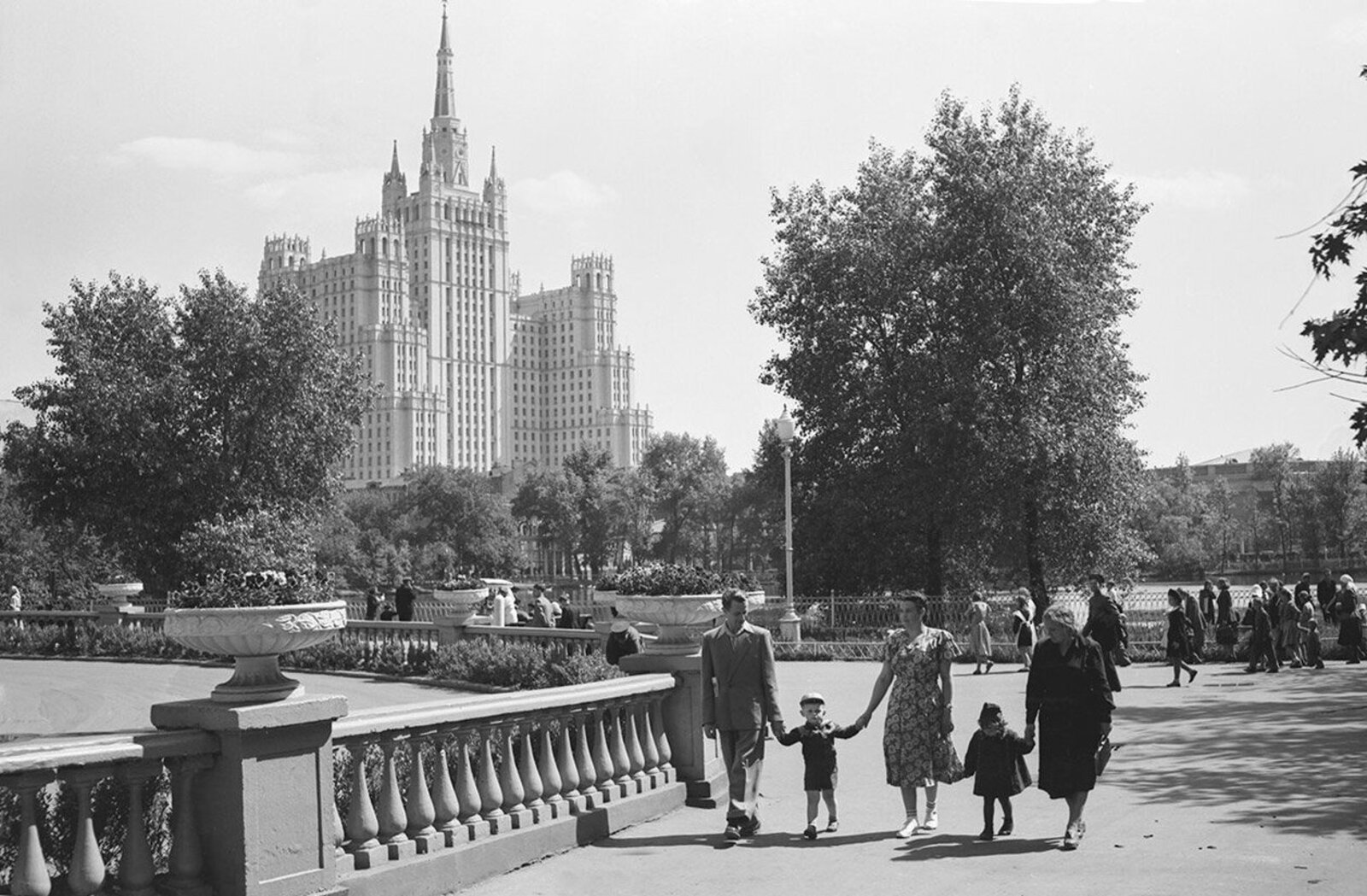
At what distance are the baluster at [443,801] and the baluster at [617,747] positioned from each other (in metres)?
2.51

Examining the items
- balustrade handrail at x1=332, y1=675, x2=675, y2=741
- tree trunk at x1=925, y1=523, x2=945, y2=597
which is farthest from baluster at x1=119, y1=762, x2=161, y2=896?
tree trunk at x1=925, y1=523, x2=945, y2=597

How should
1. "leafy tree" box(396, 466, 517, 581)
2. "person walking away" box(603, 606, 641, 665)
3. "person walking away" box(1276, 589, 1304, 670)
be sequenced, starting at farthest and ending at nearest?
"leafy tree" box(396, 466, 517, 581) < "person walking away" box(1276, 589, 1304, 670) < "person walking away" box(603, 606, 641, 665)

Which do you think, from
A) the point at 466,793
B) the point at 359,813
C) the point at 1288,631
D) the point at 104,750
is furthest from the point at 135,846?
the point at 1288,631

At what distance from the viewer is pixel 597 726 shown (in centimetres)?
1217

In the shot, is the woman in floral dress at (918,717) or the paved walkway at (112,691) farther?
the paved walkway at (112,691)

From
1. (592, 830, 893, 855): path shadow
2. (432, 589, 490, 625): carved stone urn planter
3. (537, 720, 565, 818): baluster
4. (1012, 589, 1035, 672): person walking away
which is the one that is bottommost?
(592, 830, 893, 855): path shadow

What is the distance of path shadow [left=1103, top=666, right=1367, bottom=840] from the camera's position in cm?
1261

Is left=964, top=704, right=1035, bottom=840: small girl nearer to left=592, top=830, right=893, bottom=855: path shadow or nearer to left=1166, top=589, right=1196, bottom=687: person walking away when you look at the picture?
left=592, top=830, right=893, bottom=855: path shadow

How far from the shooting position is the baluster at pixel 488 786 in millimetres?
10555

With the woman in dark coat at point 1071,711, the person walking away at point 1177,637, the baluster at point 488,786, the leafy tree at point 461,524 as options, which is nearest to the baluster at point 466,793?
the baluster at point 488,786

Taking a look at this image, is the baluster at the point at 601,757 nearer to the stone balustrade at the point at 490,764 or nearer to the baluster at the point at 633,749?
the stone balustrade at the point at 490,764

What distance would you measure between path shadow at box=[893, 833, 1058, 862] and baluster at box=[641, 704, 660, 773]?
2.57m

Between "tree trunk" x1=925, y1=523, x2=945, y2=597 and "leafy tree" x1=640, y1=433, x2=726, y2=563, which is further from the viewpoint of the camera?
"leafy tree" x1=640, y1=433, x2=726, y2=563

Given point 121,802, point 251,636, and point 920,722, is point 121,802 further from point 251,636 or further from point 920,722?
point 920,722
